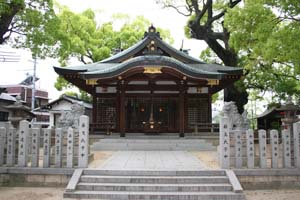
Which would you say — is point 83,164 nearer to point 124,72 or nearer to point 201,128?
point 124,72

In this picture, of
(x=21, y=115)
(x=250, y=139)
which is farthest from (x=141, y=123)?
(x=250, y=139)

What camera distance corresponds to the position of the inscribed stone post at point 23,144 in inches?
327

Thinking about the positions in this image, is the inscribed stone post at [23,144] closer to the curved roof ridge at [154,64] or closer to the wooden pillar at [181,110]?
the curved roof ridge at [154,64]

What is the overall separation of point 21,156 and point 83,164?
5.80ft

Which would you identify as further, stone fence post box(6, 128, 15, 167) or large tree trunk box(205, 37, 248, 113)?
large tree trunk box(205, 37, 248, 113)

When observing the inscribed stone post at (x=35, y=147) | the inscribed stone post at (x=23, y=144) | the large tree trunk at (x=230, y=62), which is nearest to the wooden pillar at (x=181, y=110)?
the large tree trunk at (x=230, y=62)

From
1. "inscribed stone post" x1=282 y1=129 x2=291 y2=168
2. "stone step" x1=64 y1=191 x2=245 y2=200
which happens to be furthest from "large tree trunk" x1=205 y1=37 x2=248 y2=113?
"stone step" x1=64 y1=191 x2=245 y2=200

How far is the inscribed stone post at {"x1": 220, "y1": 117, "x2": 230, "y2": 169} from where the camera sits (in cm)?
828

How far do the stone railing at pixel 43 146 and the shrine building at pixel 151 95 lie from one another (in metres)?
6.61

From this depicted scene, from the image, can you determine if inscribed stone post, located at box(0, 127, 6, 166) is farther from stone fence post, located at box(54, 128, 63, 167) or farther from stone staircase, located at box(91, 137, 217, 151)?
stone staircase, located at box(91, 137, 217, 151)

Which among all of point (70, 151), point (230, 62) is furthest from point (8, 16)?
point (230, 62)

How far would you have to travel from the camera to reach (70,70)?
15.7m

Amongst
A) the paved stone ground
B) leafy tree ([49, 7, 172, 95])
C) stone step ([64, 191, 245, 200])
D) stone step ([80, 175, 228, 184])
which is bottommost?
the paved stone ground

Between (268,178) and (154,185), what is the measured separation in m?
3.15
